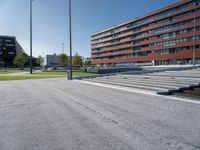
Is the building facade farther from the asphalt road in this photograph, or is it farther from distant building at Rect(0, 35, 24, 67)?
distant building at Rect(0, 35, 24, 67)

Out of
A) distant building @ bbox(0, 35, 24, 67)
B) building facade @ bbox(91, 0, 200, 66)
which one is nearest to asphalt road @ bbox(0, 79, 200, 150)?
building facade @ bbox(91, 0, 200, 66)

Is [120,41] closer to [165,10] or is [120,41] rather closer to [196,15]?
[165,10]

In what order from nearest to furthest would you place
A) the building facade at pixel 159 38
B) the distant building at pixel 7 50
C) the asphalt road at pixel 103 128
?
the asphalt road at pixel 103 128, the building facade at pixel 159 38, the distant building at pixel 7 50

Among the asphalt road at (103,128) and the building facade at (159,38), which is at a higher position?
the building facade at (159,38)

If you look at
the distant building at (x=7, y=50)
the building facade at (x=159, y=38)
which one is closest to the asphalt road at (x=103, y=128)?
the building facade at (x=159, y=38)

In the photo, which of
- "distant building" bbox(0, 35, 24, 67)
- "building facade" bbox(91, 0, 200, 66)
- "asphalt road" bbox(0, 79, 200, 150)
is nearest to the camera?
"asphalt road" bbox(0, 79, 200, 150)

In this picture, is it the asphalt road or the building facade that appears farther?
the building facade

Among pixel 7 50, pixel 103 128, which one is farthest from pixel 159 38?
pixel 7 50

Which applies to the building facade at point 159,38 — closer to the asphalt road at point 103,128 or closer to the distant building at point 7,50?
the asphalt road at point 103,128

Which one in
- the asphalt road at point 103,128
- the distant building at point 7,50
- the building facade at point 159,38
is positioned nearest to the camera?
the asphalt road at point 103,128

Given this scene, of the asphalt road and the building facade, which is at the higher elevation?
the building facade

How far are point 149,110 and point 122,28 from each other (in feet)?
248

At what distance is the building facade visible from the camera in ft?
158

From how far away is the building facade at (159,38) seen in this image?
158 ft
